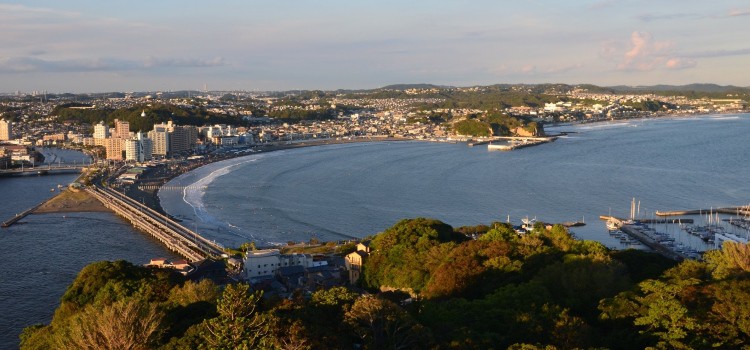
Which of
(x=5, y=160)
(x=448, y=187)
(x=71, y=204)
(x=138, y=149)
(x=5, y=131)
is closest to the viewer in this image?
(x=71, y=204)

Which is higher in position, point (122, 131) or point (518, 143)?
point (122, 131)

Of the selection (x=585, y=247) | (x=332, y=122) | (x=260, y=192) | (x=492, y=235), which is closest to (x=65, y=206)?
(x=260, y=192)

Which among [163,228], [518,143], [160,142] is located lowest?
[163,228]

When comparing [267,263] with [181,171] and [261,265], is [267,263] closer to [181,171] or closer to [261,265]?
[261,265]

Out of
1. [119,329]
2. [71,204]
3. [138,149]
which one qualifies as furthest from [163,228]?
[138,149]

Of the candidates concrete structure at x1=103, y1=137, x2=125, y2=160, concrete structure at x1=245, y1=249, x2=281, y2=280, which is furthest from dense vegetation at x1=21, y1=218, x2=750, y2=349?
concrete structure at x1=103, y1=137, x2=125, y2=160

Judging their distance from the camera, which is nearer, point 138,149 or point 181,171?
point 181,171
